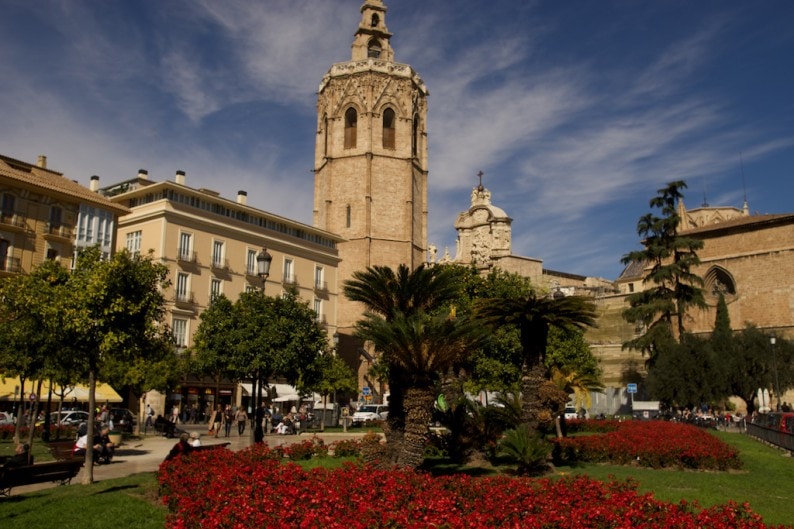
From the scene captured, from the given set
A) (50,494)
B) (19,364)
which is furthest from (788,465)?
(19,364)

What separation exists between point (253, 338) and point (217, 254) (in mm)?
19247

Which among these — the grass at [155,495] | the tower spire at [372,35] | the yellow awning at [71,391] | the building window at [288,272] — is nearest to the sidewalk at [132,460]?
the grass at [155,495]

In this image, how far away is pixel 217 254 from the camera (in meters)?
45.5

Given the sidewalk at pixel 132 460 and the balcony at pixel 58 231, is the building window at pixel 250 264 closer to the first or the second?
the balcony at pixel 58 231

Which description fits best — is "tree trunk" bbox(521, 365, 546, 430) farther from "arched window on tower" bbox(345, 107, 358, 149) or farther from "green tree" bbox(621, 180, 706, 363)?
"arched window on tower" bbox(345, 107, 358, 149)

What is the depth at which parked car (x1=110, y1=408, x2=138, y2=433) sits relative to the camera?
30078mm

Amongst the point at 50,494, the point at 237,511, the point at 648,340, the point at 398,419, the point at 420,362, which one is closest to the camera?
the point at 237,511

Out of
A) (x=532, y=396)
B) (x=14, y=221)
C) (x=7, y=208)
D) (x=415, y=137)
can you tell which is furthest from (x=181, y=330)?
(x=415, y=137)

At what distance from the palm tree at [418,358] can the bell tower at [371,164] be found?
46597mm

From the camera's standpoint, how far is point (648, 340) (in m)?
40.6

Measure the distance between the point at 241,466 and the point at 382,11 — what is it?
6691 centimetres

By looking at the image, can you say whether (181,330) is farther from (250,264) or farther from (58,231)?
(58,231)

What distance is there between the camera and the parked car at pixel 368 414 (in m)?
37.8

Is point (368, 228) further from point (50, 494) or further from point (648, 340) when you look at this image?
point (50, 494)
